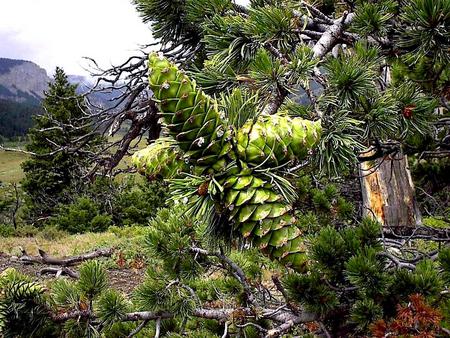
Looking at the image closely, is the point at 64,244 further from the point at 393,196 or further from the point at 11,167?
the point at 11,167

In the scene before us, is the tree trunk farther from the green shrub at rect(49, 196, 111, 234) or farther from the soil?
the green shrub at rect(49, 196, 111, 234)

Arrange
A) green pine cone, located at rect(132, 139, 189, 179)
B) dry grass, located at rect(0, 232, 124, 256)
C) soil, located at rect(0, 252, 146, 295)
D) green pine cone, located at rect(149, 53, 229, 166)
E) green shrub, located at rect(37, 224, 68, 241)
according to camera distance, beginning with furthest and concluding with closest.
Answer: green shrub, located at rect(37, 224, 68, 241) → dry grass, located at rect(0, 232, 124, 256) → soil, located at rect(0, 252, 146, 295) → green pine cone, located at rect(132, 139, 189, 179) → green pine cone, located at rect(149, 53, 229, 166)

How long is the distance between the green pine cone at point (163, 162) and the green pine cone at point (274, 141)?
17cm

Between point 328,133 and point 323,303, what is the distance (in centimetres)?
95

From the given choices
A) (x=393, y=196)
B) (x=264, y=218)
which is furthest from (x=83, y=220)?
(x=264, y=218)

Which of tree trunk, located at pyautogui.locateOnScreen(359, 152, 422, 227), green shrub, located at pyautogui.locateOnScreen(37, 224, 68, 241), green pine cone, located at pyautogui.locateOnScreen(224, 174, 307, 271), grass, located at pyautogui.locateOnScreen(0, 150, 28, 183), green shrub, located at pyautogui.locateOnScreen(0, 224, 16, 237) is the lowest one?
grass, located at pyautogui.locateOnScreen(0, 150, 28, 183)

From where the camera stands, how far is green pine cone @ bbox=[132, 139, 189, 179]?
3.35 feet

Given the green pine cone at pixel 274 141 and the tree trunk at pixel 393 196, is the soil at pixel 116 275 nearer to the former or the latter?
the tree trunk at pixel 393 196

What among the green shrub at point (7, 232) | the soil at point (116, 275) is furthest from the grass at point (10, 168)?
the soil at point (116, 275)

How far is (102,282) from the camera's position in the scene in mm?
1695

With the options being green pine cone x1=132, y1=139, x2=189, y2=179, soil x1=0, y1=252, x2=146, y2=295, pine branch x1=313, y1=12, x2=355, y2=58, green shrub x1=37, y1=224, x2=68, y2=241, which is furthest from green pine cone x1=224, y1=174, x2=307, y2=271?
green shrub x1=37, y1=224, x2=68, y2=241

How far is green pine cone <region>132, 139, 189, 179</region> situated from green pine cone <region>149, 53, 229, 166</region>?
0.29ft

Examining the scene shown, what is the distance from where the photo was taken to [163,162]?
1.03 meters

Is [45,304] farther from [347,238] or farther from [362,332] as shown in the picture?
[362,332]
